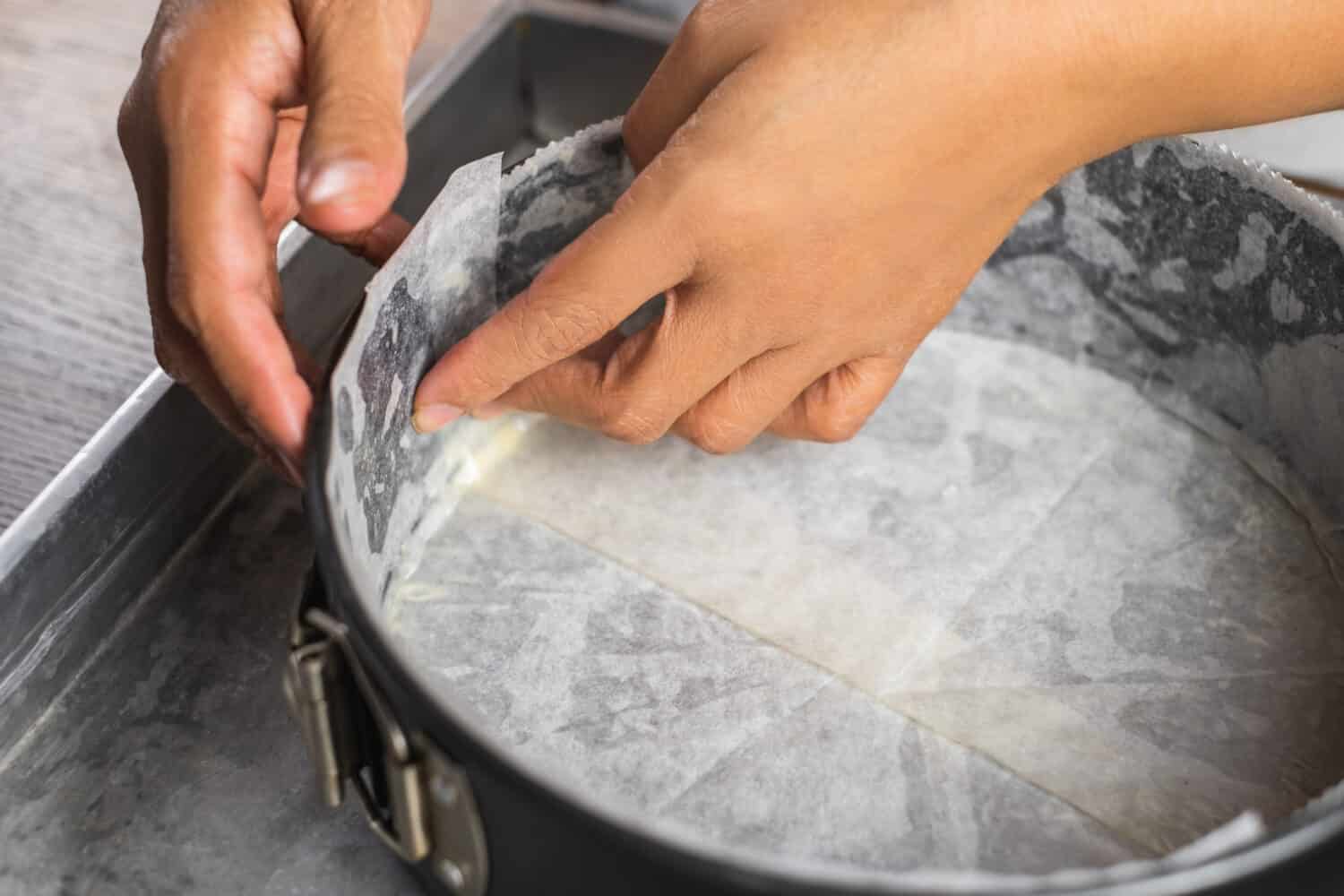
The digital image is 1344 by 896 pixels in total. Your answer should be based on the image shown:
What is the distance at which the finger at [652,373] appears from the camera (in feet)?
2.45

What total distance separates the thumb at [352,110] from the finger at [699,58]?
14 cm

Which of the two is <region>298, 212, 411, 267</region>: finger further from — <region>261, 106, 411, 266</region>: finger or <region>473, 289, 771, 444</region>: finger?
<region>473, 289, 771, 444</region>: finger

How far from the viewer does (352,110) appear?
68cm

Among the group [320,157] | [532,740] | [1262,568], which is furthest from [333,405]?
[1262,568]

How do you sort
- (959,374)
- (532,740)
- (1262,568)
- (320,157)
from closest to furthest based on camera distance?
(320,157), (532,740), (1262,568), (959,374)

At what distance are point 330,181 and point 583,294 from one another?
136 millimetres

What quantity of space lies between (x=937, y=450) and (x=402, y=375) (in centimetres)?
38

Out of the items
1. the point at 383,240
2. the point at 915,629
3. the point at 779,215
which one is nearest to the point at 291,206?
the point at 383,240

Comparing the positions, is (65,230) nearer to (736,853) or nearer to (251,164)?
(251,164)

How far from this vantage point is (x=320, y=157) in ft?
2.14

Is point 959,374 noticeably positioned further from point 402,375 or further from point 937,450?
point 402,375

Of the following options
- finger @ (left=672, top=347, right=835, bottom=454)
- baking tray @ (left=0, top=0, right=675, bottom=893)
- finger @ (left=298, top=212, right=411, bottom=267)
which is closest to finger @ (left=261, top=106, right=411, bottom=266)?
finger @ (left=298, top=212, right=411, bottom=267)

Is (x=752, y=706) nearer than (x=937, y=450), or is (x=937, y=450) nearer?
(x=752, y=706)

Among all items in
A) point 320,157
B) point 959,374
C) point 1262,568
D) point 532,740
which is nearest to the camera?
point 320,157
